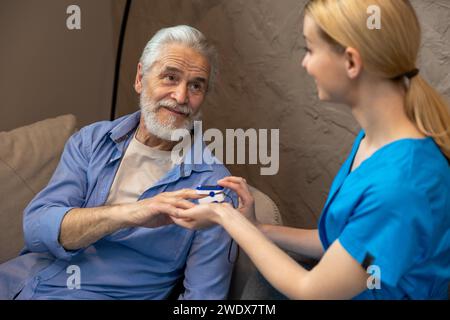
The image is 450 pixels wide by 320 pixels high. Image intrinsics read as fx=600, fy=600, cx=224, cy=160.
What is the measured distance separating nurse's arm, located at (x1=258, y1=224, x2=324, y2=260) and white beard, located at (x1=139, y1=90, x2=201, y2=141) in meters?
0.36

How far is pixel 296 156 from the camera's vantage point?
192cm

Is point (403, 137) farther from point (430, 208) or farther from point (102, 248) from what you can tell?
point (102, 248)

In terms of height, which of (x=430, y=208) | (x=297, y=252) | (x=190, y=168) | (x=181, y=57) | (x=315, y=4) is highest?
(x=315, y=4)

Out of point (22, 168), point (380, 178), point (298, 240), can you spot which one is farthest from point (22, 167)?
point (380, 178)

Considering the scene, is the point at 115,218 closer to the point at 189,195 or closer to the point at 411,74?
the point at 189,195

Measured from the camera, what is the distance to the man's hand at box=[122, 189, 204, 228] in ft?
4.15

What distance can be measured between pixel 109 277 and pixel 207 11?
1.06 m

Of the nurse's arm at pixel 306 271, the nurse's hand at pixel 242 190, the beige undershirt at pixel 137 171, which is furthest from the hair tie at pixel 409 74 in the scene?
the beige undershirt at pixel 137 171

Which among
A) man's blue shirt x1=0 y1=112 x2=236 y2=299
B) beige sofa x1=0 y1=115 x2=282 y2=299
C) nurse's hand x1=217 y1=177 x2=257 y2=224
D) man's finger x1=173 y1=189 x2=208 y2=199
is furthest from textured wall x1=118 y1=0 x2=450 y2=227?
man's finger x1=173 y1=189 x2=208 y2=199

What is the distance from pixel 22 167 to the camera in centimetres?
183

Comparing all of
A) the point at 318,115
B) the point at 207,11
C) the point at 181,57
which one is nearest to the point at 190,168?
the point at 181,57

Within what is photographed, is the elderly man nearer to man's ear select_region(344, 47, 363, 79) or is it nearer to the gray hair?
the gray hair

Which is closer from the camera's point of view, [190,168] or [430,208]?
[430,208]

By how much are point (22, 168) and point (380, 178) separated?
1214 mm
